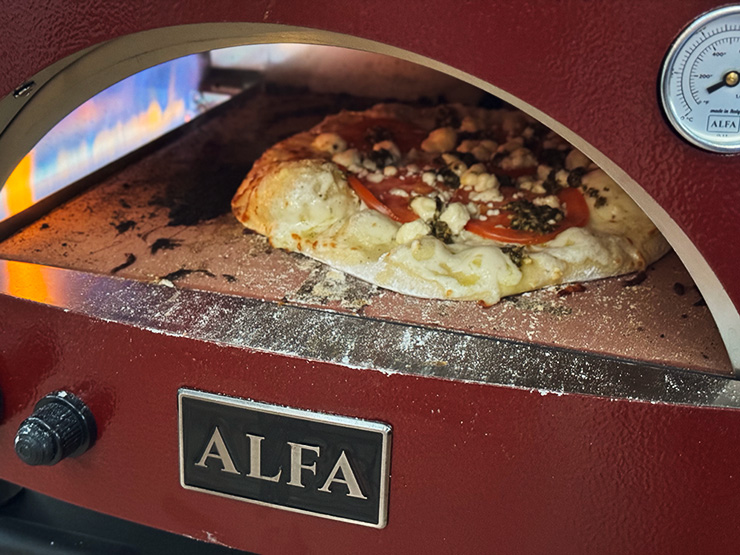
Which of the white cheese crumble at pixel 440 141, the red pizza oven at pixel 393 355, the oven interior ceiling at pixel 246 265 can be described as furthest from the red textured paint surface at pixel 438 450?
the white cheese crumble at pixel 440 141

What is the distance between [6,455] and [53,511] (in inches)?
12.5

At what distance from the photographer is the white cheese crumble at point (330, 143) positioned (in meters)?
1.69

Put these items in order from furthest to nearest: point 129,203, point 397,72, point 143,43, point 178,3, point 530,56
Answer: point 397,72 < point 129,203 < point 143,43 < point 178,3 < point 530,56

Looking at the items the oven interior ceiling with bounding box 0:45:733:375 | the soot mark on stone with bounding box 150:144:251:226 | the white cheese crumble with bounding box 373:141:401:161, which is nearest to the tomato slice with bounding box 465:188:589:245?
the oven interior ceiling with bounding box 0:45:733:375

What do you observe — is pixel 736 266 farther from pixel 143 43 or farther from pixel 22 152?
pixel 22 152

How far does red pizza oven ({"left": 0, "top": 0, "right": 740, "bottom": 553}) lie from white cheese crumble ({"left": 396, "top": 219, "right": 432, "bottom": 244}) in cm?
13

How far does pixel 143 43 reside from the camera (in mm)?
1189

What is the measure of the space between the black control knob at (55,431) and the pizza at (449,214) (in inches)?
17.5

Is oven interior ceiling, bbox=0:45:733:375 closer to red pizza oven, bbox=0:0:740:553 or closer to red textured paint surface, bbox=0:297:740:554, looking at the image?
red pizza oven, bbox=0:0:740:553

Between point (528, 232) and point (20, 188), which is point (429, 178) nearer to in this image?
point (528, 232)

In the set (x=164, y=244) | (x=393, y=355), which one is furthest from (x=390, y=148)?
(x=393, y=355)

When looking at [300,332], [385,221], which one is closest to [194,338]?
A: [300,332]

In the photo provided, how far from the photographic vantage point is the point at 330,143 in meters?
1.70

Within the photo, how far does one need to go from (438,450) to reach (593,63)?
0.56 m
